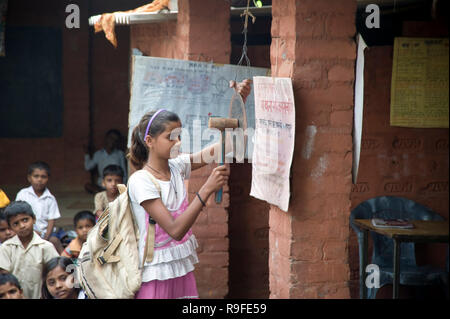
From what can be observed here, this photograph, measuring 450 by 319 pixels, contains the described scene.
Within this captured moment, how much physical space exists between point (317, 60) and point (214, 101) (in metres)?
1.67

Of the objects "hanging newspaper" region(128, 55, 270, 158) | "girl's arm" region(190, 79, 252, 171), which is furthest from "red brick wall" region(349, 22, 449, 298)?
"girl's arm" region(190, 79, 252, 171)

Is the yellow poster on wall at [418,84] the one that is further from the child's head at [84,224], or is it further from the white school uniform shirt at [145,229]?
the child's head at [84,224]

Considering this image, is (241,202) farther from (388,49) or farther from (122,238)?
(122,238)

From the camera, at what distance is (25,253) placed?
4.73 metres

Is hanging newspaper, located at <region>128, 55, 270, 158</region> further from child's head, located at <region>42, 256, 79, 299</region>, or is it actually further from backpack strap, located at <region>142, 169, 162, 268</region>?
backpack strap, located at <region>142, 169, 162, 268</region>

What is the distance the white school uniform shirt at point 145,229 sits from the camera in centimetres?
334

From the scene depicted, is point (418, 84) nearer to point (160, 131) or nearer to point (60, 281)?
point (160, 131)

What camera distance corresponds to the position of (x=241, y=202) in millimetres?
5562

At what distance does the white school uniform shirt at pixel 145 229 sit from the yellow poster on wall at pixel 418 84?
2194 mm

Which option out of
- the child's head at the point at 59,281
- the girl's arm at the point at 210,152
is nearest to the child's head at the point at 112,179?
the child's head at the point at 59,281

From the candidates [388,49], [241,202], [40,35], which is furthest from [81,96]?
[388,49]

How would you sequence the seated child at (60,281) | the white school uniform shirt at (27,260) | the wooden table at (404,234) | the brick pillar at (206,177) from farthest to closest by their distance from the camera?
the brick pillar at (206,177) < the white school uniform shirt at (27,260) < the seated child at (60,281) < the wooden table at (404,234)

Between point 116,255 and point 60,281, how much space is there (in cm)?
108
